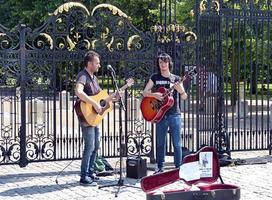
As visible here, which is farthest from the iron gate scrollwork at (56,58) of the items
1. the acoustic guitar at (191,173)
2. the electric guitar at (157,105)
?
the acoustic guitar at (191,173)

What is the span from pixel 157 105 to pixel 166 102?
0.61ft

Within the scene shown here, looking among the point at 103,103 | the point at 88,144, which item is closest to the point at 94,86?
the point at 103,103

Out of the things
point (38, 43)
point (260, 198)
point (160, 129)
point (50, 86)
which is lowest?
point (260, 198)

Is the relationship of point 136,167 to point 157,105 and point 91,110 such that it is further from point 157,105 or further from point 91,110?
point 91,110

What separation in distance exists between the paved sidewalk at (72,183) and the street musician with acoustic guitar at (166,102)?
2.50 ft

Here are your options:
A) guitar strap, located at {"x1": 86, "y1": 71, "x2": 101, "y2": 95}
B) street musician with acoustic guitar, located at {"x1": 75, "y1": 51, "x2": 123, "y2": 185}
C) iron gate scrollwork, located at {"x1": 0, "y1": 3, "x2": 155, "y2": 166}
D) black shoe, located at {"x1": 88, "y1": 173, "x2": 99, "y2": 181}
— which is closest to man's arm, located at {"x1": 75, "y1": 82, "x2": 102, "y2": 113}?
street musician with acoustic guitar, located at {"x1": 75, "y1": 51, "x2": 123, "y2": 185}

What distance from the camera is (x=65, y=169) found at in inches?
438

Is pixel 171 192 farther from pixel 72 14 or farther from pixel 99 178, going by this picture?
pixel 72 14

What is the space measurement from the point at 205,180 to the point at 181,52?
4503 mm

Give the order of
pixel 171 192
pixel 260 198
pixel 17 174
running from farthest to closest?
pixel 17 174, pixel 260 198, pixel 171 192

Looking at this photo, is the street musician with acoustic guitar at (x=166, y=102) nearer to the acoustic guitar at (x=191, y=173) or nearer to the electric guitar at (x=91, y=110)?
the electric guitar at (x=91, y=110)

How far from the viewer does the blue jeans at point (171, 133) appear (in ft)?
32.7

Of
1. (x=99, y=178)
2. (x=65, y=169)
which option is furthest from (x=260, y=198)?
(x=65, y=169)

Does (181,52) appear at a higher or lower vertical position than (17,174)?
higher
